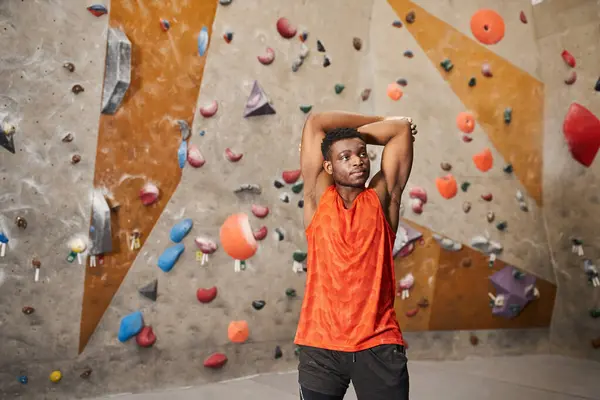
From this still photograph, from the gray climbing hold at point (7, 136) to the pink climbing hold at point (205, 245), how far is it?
35.4 inches

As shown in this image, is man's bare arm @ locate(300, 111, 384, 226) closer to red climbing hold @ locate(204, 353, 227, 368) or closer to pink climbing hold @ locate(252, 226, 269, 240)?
pink climbing hold @ locate(252, 226, 269, 240)

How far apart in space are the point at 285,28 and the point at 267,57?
7.4 inches

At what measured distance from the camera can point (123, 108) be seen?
103 inches

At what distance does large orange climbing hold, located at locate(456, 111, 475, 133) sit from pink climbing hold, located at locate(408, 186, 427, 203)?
49 cm

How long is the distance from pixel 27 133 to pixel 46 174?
186 mm

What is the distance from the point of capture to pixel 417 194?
3.37 meters

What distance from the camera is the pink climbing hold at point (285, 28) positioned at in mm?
2992

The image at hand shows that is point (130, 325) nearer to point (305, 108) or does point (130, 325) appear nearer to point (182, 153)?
point (182, 153)

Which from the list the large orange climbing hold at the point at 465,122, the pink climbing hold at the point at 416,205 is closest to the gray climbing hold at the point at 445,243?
the pink climbing hold at the point at 416,205

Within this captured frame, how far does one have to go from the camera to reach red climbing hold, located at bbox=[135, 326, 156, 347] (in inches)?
104

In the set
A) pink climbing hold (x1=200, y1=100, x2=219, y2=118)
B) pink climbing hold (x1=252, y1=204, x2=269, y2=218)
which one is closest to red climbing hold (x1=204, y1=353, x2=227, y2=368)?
pink climbing hold (x1=252, y1=204, x2=269, y2=218)

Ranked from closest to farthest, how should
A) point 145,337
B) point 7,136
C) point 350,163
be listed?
point 350,163 → point 7,136 → point 145,337

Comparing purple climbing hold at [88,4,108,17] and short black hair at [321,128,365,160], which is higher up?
purple climbing hold at [88,4,108,17]

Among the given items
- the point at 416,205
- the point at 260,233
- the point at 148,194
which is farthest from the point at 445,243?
the point at 148,194
